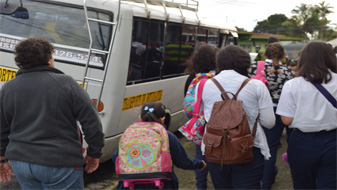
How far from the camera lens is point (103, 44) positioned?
602 centimetres

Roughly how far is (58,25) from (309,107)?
4064 mm

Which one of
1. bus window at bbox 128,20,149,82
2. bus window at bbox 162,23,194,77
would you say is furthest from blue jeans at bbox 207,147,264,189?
bus window at bbox 162,23,194,77

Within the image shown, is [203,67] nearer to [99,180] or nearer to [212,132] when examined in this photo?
[212,132]

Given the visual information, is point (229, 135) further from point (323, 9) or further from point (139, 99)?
point (323, 9)

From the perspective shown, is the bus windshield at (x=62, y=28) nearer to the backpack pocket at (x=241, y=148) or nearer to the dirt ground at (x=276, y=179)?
the dirt ground at (x=276, y=179)

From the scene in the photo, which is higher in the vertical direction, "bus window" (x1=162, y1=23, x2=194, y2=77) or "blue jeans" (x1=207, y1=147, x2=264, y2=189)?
"bus window" (x1=162, y1=23, x2=194, y2=77)

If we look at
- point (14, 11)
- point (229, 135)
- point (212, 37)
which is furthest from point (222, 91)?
point (212, 37)

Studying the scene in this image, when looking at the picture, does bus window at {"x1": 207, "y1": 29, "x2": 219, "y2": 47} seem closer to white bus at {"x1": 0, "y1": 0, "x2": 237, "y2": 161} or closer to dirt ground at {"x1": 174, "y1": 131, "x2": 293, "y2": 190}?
white bus at {"x1": 0, "y1": 0, "x2": 237, "y2": 161}

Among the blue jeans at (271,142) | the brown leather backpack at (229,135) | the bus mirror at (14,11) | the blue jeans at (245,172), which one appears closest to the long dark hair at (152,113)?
the brown leather backpack at (229,135)

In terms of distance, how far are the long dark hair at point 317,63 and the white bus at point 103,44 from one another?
2.82 metres

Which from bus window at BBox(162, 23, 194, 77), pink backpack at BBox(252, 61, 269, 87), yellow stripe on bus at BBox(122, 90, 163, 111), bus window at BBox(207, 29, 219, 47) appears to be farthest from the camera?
bus window at BBox(207, 29, 219, 47)

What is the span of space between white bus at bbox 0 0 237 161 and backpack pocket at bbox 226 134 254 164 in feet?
8.74

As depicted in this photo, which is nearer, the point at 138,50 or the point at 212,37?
the point at 138,50

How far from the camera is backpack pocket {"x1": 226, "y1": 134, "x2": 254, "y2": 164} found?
11.0 ft
